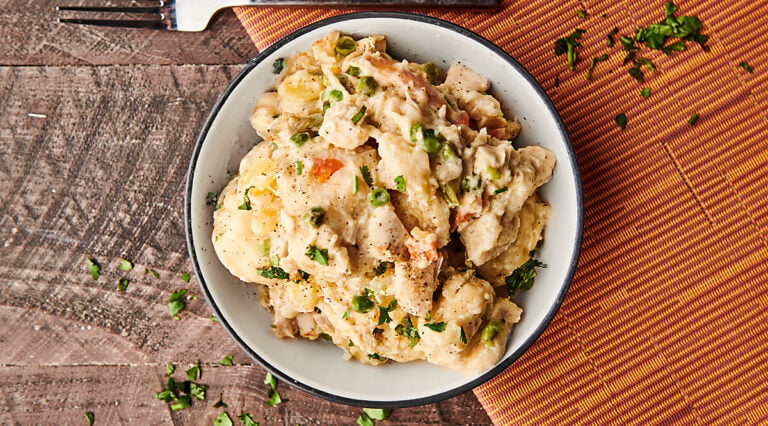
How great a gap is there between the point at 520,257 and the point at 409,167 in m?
0.65

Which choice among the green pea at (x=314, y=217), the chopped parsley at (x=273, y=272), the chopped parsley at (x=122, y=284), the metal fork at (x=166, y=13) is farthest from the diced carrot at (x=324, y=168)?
the chopped parsley at (x=122, y=284)

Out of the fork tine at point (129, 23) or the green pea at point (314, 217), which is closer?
the green pea at point (314, 217)

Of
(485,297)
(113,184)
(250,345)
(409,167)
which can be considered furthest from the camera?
(113,184)

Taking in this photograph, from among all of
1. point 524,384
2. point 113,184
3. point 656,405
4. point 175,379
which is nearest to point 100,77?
point 113,184

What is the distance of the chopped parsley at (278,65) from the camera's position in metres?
2.43

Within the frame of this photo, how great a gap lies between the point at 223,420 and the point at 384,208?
164 centimetres

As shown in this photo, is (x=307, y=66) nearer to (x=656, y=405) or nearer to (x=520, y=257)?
(x=520, y=257)

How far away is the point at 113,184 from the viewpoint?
3.11m

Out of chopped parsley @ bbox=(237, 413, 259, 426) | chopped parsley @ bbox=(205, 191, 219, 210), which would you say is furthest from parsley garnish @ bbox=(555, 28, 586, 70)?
chopped parsley @ bbox=(237, 413, 259, 426)

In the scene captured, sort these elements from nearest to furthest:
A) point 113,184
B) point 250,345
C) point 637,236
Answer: point 250,345
point 637,236
point 113,184

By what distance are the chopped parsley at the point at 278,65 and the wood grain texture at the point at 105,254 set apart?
0.68 metres

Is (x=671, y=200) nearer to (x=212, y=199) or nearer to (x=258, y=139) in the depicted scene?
(x=258, y=139)

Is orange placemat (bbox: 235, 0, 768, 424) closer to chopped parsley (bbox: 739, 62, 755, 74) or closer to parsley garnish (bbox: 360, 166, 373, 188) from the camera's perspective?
chopped parsley (bbox: 739, 62, 755, 74)

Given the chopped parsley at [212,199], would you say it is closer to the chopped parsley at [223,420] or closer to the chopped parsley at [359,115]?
the chopped parsley at [359,115]
